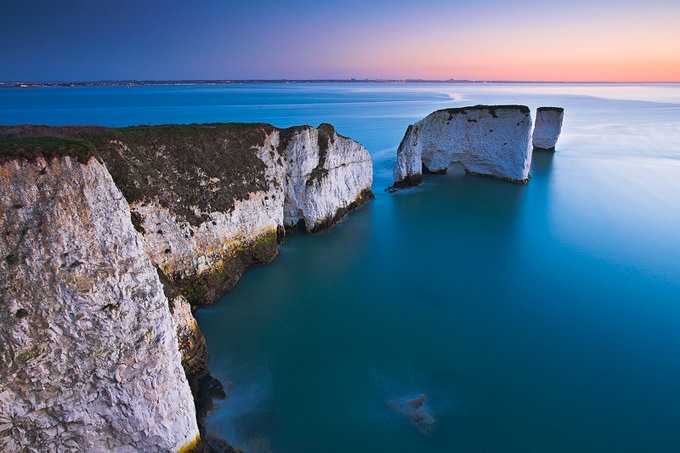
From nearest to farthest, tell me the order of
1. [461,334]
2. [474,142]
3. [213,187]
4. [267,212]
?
[461,334] → [213,187] → [267,212] → [474,142]

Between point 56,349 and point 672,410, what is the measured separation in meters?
16.6

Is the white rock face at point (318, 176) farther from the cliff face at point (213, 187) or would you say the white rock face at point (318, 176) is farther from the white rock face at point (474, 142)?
the white rock face at point (474, 142)

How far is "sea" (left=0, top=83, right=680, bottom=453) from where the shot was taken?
10.9m

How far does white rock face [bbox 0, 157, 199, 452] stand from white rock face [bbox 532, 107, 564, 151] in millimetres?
53394

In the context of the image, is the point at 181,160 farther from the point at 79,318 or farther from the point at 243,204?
the point at 79,318

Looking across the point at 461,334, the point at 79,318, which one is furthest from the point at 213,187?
the point at 461,334

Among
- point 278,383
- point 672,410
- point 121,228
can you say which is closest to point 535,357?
point 672,410

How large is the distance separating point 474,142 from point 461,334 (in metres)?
25.9

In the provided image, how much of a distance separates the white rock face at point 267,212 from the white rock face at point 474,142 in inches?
251

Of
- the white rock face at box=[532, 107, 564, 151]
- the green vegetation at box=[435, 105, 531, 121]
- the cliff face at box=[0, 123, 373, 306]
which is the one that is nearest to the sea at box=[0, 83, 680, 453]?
the cliff face at box=[0, 123, 373, 306]

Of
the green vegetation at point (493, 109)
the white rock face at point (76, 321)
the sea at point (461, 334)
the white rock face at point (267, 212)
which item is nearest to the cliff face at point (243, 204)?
the white rock face at point (267, 212)

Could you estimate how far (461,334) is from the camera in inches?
588

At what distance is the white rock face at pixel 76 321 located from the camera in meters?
7.17

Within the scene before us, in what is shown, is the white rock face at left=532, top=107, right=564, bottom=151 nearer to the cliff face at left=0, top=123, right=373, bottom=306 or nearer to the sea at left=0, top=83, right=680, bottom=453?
the sea at left=0, top=83, right=680, bottom=453
